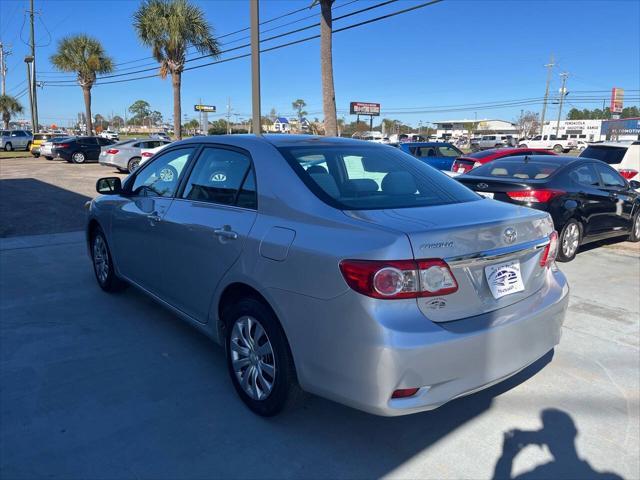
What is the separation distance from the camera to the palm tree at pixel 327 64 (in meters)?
14.6

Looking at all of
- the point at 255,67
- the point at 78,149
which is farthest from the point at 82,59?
the point at 255,67

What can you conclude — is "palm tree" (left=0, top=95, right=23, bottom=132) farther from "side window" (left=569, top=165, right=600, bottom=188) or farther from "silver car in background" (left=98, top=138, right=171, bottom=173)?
"side window" (left=569, top=165, right=600, bottom=188)

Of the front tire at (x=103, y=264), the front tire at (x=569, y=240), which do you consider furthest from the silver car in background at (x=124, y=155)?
the front tire at (x=569, y=240)

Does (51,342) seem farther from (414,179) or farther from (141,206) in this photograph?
(414,179)

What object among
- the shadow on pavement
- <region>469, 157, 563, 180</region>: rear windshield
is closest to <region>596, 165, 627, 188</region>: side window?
<region>469, 157, 563, 180</region>: rear windshield

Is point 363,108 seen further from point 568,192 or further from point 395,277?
point 395,277

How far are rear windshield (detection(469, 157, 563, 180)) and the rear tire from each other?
221 cm

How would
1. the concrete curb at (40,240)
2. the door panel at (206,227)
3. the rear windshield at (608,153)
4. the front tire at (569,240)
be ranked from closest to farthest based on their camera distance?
1. the door panel at (206,227)
2. the front tire at (569,240)
3. the concrete curb at (40,240)
4. the rear windshield at (608,153)

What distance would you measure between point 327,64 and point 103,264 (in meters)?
11.6

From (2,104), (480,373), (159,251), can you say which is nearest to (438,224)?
(480,373)

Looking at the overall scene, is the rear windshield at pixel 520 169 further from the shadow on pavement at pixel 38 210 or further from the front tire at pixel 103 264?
the shadow on pavement at pixel 38 210

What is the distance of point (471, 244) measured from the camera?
8.10ft

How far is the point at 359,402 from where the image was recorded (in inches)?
94.2

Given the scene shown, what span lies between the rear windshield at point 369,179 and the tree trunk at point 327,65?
1131 cm
